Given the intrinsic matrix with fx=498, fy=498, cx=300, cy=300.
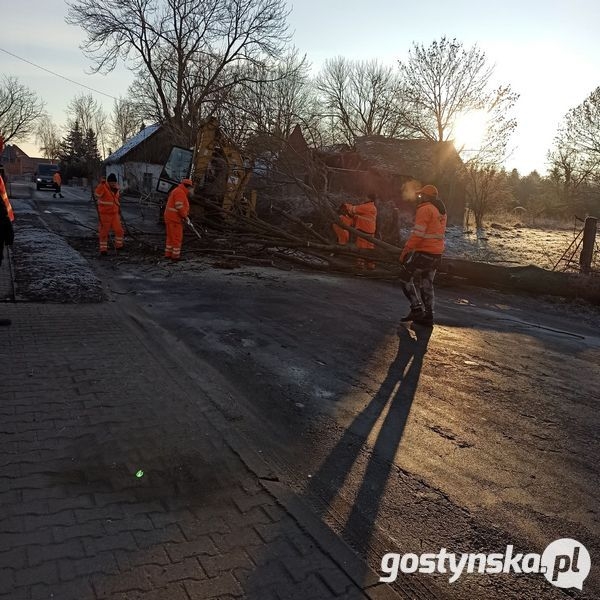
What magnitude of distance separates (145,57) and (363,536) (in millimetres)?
39546

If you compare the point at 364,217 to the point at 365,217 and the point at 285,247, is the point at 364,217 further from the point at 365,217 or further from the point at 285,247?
the point at 285,247

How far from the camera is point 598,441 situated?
12.9 ft

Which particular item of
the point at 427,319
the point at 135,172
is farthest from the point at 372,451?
the point at 135,172

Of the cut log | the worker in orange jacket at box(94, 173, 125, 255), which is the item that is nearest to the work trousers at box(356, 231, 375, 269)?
the cut log

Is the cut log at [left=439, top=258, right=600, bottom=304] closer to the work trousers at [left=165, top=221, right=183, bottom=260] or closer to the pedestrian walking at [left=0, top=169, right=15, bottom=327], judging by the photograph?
the work trousers at [left=165, top=221, right=183, bottom=260]

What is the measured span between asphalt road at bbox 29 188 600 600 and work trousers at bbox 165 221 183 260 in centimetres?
→ 284

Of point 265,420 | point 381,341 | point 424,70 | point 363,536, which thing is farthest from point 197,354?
point 424,70

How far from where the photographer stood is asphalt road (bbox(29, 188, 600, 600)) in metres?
2.82

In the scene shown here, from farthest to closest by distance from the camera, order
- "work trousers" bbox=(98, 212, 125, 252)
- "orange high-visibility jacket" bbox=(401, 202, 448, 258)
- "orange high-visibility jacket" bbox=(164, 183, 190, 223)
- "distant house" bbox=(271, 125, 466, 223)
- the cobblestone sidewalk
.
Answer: "distant house" bbox=(271, 125, 466, 223), "work trousers" bbox=(98, 212, 125, 252), "orange high-visibility jacket" bbox=(164, 183, 190, 223), "orange high-visibility jacket" bbox=(401, 202, 448, 258), the cobblestone sidewalk

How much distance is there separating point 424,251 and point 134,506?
217 inches

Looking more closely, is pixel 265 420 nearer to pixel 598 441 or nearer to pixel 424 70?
pixel 598 441

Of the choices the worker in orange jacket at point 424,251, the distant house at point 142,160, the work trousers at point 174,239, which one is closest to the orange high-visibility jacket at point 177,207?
Answer: the work trousers at point 174,239

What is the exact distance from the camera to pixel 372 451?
143 inches

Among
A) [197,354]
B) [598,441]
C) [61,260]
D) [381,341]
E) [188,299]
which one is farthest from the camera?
[61,260]
